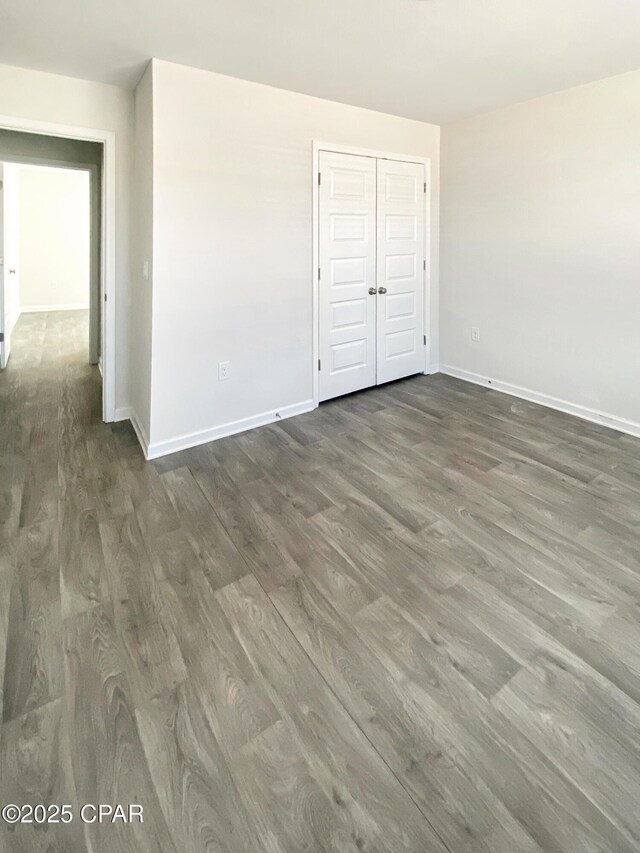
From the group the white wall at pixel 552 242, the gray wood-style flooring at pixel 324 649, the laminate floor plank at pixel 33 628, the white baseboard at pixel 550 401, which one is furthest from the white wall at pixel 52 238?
the laminate floor plank at pixel 33 628

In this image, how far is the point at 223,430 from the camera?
142 inches

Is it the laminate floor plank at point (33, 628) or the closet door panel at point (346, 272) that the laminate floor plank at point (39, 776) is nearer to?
the laminate floor plank at point (33, 628)

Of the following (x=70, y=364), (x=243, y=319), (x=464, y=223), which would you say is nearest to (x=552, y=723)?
(x=243, y=319)

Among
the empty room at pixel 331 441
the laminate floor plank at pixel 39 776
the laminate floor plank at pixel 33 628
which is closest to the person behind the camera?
the laminate floor plank at pixel 39 776

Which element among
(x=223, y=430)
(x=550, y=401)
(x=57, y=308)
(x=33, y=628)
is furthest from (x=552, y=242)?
(x=57, y=308)

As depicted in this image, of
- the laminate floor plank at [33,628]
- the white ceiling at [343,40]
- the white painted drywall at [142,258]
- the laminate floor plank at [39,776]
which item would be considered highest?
the white ceiling at [343,40]

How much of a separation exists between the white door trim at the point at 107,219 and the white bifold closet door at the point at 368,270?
5.13 ft

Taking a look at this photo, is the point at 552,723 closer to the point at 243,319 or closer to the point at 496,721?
the point at 496,721

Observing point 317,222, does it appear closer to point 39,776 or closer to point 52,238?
point 39,776

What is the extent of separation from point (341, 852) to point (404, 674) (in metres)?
0.57

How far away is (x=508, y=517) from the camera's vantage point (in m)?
2.54

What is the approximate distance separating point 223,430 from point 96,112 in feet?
7.78

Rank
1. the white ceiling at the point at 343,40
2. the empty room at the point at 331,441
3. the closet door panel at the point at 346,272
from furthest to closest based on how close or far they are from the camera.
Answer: the closet door panel at the point at 346,272 → the white ceiling at the point at 343,40 → the empty room at the point at 331,441

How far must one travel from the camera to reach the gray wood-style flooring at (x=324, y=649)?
47.6 inches
